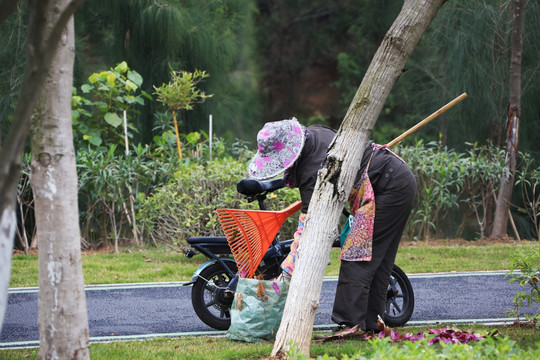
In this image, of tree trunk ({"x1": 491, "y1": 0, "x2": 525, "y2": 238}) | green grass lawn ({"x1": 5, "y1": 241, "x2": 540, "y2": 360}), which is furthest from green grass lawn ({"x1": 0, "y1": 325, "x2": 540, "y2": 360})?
tree trunk ({"x1": 491, "y1": 0, "x2": 525, "y2": 238})

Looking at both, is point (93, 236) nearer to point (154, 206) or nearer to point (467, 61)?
point (154, 206)

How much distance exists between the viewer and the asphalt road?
540cm

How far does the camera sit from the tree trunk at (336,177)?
155 inches

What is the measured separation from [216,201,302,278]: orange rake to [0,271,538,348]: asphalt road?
717 mm

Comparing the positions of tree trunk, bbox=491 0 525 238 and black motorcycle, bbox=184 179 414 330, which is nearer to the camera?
black motorcycle, bbox=184 179 414 330

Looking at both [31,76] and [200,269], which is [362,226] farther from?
[31,76]

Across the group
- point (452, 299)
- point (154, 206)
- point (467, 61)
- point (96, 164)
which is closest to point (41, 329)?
point (452, 299)

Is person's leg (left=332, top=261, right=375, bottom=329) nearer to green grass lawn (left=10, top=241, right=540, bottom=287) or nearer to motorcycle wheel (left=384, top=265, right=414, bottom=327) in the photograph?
motorcycle wheel (left=384, top=265, right=414, bottom=327)

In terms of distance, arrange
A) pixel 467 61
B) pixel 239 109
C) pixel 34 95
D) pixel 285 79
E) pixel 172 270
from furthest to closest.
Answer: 1. pixel 285 79
2. pixel 239 109
3. pixel 467 61
4. pixel 172 270
5. pixel 34 95

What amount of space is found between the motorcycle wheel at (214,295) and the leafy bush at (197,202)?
272 centimetres

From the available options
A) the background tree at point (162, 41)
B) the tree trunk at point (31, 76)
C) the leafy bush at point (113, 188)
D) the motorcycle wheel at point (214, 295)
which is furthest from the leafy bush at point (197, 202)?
the tree trunk at point (31, 76)

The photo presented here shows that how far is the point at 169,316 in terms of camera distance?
19.4 ft

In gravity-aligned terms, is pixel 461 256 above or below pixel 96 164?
below

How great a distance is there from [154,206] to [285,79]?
15.4 meters
